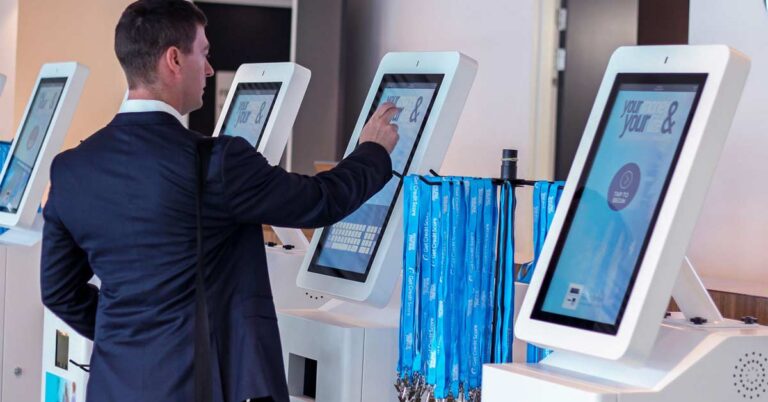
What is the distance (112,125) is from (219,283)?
388 mm

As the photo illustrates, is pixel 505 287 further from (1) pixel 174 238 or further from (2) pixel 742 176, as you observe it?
(2) pixel 742 176

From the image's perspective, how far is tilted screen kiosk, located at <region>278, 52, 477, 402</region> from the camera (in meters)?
2.39

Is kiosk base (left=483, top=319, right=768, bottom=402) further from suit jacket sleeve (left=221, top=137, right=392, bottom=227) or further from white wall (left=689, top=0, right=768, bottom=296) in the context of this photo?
white wall (left=689, top=0, right=768, bottom=296)

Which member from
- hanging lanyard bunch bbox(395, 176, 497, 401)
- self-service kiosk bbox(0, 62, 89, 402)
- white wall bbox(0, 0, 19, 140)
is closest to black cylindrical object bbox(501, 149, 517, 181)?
hanging lanyard bunch bbox(395, 176, 497, 401)

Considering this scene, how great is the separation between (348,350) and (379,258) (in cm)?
21

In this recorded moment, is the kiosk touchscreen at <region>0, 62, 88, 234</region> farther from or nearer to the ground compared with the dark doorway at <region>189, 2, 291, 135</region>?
nearer to the ground

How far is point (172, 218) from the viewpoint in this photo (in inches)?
84.6

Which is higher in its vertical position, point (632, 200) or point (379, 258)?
point (632, 200)

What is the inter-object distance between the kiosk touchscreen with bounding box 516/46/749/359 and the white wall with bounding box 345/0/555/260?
10.4 feet

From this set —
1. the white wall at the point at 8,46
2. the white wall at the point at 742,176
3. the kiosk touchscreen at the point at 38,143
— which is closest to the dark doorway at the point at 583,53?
the white wall at the point at 742,176

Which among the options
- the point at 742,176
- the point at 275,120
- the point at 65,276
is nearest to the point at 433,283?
the point at 65,276

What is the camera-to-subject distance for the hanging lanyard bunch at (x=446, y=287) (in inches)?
84.7

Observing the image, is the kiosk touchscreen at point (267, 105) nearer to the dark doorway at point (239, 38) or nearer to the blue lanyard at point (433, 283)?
the blue lanyard at point (433, 283)

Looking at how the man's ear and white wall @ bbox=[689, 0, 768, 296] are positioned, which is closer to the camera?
the man's ear
